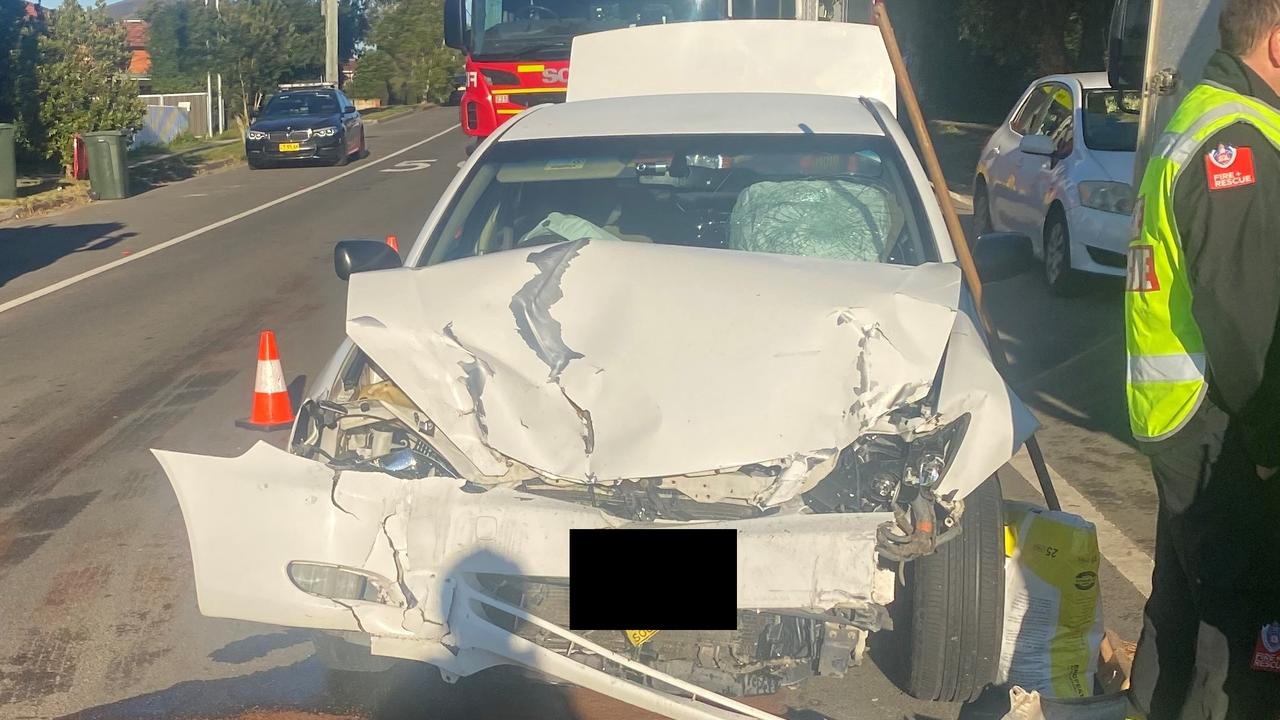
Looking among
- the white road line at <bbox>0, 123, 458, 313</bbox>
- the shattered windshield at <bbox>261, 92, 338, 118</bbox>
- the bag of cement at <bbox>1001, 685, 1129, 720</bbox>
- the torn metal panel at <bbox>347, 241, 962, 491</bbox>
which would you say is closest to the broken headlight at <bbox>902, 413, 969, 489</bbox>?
the torn metal panel at <bbox>347, 241, 962, 491</bbox>

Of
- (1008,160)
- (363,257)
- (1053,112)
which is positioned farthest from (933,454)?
(1008,160)

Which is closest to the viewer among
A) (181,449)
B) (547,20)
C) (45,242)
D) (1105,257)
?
(181,449)

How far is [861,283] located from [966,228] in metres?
11.0

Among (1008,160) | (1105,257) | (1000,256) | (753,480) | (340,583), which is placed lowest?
(1105,257)

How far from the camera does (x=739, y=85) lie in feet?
22.0

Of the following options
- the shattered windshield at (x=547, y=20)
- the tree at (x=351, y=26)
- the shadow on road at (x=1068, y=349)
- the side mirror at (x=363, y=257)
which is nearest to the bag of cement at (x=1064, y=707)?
the side mirror at (x=363, y=257)

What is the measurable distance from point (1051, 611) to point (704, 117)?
7.51ft

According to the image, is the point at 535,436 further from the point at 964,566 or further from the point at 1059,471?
the point at 1059,471

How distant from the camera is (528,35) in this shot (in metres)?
15.4

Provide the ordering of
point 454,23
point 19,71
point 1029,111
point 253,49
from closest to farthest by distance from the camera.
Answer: point 1029,111
point 454,23
point 19,71
point 253,49

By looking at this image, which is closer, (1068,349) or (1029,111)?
(1068,349)

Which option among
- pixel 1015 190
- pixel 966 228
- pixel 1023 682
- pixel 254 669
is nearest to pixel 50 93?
pixel 966 228

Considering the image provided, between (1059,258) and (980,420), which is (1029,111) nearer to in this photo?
(1059,258)

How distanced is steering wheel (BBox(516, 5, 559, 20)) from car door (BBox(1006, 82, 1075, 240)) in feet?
19.3
